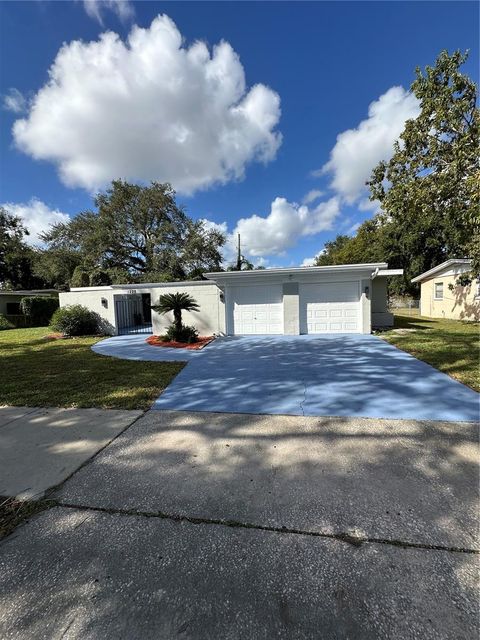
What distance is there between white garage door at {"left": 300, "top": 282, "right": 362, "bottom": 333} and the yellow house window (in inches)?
436

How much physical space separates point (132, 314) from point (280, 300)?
9418 millimetres

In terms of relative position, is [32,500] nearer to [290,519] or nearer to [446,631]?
[290,519]

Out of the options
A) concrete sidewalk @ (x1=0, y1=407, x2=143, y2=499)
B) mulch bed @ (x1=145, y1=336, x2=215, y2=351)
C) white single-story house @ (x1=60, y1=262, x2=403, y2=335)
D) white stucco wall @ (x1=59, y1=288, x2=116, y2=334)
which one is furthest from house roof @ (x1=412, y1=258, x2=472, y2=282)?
white stucco wall @ (x1=59, y1=288, x2=116, y2=334)

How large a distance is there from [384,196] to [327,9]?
5.86m

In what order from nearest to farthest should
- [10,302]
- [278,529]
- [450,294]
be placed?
[278,529] → [450,294] → [10,302]

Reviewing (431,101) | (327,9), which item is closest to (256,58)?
(327,9)

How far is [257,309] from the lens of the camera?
11578 mm

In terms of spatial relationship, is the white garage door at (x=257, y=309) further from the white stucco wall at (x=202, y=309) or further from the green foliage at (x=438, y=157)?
the green foliage at (x=438, y=157)

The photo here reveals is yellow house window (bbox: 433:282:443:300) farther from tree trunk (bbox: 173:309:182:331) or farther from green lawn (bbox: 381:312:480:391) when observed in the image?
tree trunk (bbox: 173:309:182:331)

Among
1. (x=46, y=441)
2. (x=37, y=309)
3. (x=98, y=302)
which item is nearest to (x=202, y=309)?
(x=98, y=302)

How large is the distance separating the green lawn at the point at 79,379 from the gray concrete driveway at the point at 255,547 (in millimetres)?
2001

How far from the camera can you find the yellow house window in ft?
59.6

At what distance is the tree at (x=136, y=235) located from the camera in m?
23.8

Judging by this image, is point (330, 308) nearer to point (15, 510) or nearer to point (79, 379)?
point (79, 379)
